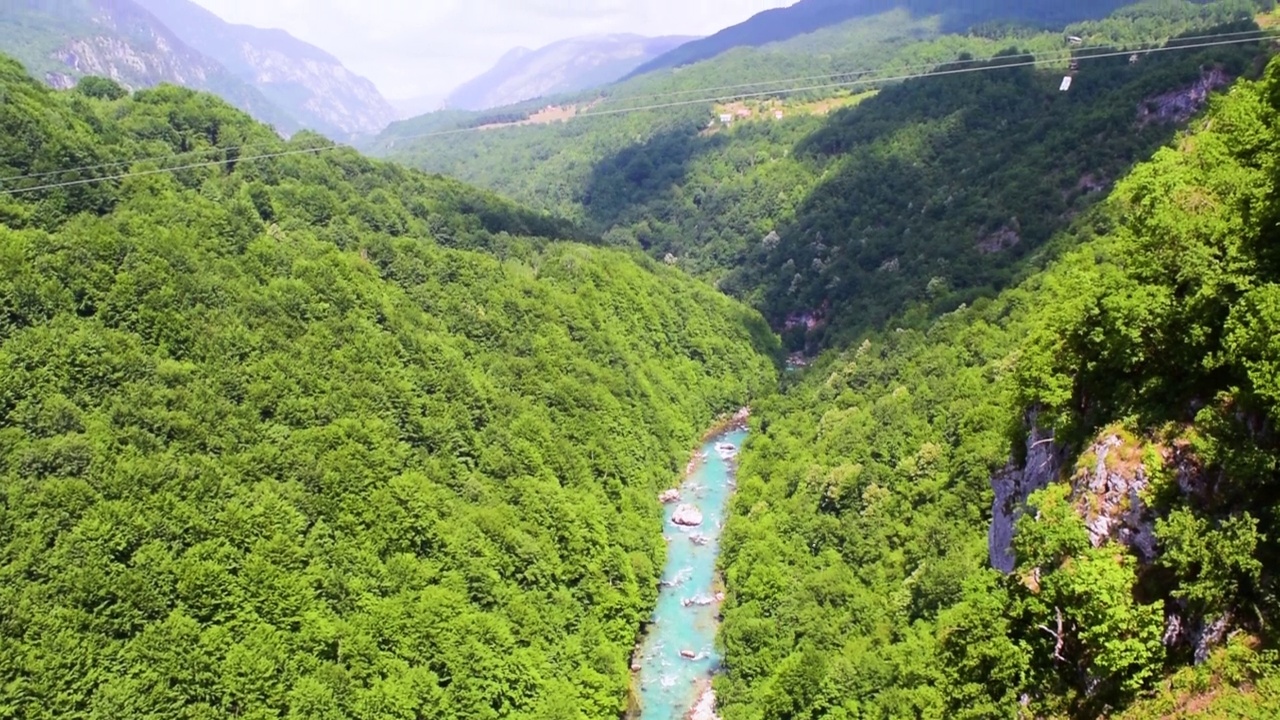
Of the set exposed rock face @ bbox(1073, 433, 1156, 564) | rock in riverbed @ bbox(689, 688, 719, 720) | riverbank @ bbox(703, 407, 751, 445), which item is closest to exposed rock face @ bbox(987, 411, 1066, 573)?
exposed rock face @ bbox(1073, 433, 1156, 564)

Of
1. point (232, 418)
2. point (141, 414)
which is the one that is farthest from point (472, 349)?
point (141, 414)

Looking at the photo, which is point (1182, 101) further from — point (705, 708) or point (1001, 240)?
point (705, 708)

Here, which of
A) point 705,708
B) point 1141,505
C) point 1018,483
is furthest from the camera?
point 705,708

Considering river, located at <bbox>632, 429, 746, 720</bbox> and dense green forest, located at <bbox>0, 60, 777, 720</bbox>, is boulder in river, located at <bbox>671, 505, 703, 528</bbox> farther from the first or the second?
dense green forest, located at <bbox>0, 60, 777, 720</bbox>

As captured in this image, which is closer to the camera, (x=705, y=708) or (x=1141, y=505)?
(x=1141, y=505)

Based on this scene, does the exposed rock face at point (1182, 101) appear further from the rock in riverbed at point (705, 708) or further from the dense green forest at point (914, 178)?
the rock in riverbed at point (705, 708)

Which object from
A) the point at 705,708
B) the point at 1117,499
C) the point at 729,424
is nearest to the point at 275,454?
the point at 705,708
